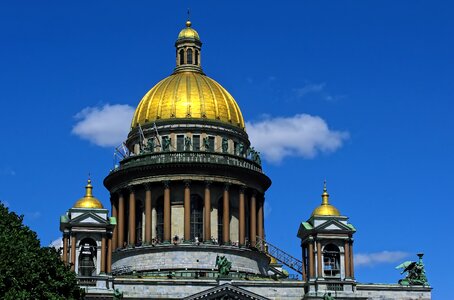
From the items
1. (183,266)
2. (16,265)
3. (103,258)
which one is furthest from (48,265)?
(183,266)

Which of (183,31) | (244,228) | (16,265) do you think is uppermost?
(183,31)

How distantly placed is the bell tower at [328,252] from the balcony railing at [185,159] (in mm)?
13175

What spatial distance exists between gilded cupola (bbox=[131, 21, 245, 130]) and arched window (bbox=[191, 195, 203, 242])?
825cm

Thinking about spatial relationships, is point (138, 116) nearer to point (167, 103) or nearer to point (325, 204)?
point (167, 103)

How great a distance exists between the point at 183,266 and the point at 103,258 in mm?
11478

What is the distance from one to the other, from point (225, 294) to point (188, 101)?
24.9m

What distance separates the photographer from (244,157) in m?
113

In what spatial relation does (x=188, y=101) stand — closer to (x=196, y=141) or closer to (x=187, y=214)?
(x=196, y=141)

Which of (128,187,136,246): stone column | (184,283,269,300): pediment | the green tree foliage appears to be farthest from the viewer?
(128,187,136,246): stone column

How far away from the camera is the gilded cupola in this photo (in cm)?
11275

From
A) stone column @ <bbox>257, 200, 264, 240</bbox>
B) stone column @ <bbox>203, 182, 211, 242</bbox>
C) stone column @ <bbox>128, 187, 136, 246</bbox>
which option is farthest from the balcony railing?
stone column @ <bbox>257, 200, 264, 240</bbox>

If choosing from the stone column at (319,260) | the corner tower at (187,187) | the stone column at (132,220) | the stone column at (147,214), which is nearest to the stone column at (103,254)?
the corner tower at (187,187)

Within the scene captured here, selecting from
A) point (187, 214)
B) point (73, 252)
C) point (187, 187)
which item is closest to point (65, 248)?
point (73, 252)

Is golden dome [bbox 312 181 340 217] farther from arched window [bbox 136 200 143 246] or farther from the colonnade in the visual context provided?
arched window [bbox 136 200 143 246]
